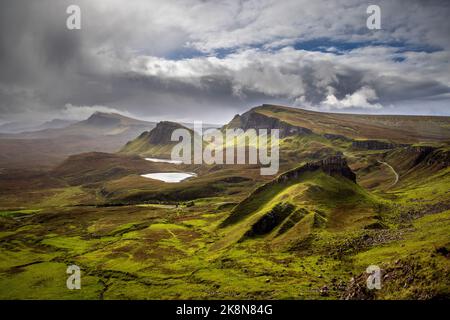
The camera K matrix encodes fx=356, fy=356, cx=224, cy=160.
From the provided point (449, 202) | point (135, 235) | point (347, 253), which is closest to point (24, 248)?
point (135, 235)

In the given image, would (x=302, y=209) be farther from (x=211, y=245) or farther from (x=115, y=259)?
(x=115, y=259)

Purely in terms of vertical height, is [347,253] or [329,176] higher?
[329,176]

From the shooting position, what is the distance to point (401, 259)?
77750mm

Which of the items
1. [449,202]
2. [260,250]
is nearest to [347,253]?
[260,250]

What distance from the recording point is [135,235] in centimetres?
17550
